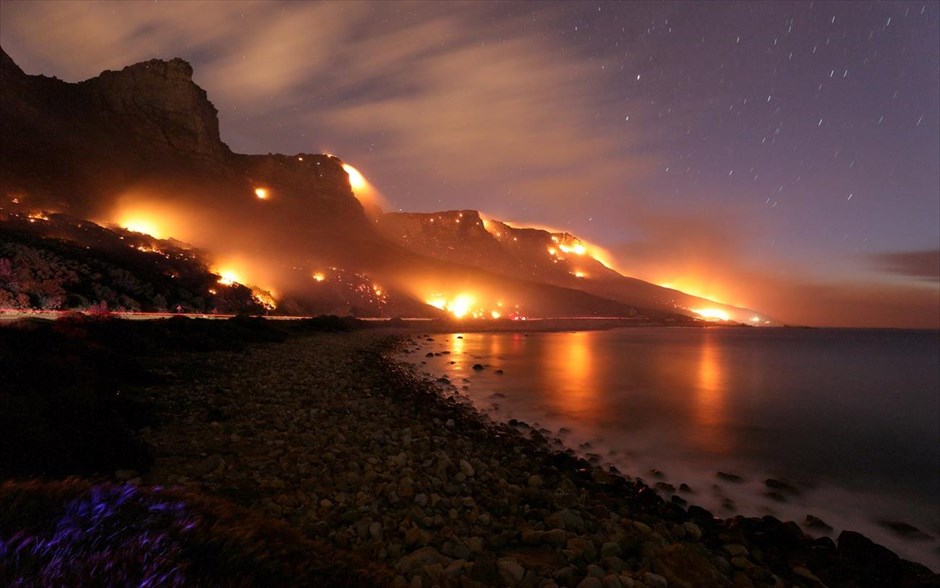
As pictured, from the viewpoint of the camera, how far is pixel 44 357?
1007 cm

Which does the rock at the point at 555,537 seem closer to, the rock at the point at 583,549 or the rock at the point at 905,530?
the rock at the point at 583,549

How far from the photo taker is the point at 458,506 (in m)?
6.41

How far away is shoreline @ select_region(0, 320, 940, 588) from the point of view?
5121 millimetres

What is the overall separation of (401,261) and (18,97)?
11713 centimetres

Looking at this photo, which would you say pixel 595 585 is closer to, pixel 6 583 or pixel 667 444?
pixel 6 583

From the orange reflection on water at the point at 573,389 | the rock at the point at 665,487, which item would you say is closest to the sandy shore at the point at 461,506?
the rock at the point at 665,487

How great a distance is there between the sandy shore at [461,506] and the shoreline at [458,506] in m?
0.03

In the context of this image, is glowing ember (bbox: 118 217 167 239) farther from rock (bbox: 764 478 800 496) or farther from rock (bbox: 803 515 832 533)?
rock (bbox: 803 515 832 533)

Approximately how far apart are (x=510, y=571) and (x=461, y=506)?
5.81ft

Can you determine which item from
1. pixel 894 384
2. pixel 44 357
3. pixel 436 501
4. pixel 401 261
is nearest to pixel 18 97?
pixel 401 261

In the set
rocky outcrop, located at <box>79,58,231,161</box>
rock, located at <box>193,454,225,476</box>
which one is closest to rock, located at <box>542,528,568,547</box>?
rock, located at <box>193,454,225,476</box>

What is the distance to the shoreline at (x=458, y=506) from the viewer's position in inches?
202

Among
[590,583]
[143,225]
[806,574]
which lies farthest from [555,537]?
[143,225]

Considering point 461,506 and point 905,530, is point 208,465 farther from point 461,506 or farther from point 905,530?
point 905,530
